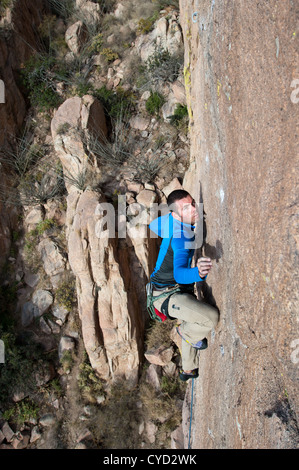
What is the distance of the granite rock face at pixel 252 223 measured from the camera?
1825 mm

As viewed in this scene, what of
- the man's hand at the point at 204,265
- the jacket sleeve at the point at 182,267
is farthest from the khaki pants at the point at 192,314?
the man's hand at the point at 204,265

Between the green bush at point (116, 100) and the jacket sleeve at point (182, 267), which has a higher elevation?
the green bush at point (116, 100)

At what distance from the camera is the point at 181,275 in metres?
2.98

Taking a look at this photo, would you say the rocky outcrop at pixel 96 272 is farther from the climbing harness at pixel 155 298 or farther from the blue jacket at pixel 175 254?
the blue jacket at pixel 175 254

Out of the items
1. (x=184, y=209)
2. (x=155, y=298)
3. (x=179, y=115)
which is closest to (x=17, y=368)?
(x=155, y=298)

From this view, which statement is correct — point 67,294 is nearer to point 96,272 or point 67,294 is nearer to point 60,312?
point 60,312

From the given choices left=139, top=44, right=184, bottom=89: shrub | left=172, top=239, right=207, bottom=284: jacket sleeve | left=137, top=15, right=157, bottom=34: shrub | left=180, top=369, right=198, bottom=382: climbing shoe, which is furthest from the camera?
left=137, top=15, right=157, bottom=34: shrub

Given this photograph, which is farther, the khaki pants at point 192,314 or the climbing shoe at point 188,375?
the climbing shoe at point 188,375

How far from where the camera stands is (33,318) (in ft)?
24.5

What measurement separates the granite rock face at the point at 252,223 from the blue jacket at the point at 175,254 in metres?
0.28

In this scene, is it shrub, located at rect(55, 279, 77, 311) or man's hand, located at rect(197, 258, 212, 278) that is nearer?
man's hand, located at rect(197, 258, 212, 278)

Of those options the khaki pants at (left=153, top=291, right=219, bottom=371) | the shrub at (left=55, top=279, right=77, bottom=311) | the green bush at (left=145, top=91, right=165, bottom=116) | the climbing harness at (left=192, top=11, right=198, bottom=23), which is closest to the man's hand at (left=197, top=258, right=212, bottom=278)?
the khaki pants at (left=153, top=291, right=219, bottom=371)

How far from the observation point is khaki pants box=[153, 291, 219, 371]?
126 inches

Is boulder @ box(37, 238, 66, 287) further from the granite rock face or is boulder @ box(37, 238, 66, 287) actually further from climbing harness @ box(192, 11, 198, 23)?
climbing harness @ box(192, 11, 198, 23)
